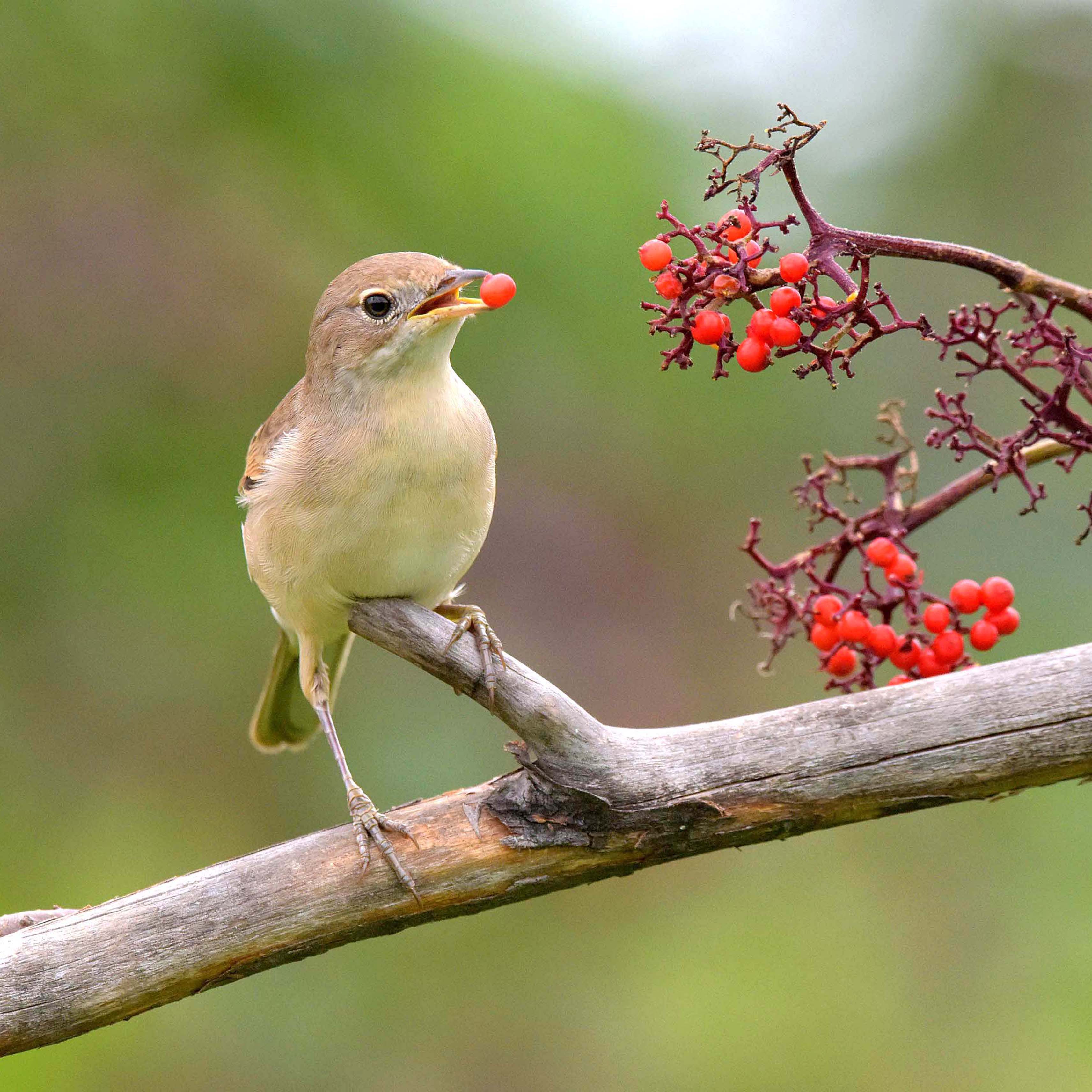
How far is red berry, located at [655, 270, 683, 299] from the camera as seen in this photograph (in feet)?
6.38

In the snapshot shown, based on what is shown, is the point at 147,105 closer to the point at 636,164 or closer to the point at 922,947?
the point at 636,164

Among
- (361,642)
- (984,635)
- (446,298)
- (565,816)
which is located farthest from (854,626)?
(361,642)

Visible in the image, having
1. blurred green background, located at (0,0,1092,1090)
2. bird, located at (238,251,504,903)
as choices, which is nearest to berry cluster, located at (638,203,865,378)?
bird, located at (238,251,504,903)

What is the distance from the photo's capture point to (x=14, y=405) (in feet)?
14.7

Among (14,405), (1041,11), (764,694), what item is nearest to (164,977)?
(14,405)

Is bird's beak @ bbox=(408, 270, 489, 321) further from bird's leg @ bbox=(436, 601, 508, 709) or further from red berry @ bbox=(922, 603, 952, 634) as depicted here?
red berry @ bbox=(922, 603, 952, 634)

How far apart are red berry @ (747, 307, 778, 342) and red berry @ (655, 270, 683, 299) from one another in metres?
0.12

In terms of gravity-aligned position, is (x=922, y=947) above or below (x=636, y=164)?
below

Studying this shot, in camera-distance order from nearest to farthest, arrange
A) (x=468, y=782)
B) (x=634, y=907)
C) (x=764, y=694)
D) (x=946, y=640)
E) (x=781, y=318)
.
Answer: (x=781, y=318) → (x=946, y=640) → (x=468, y=782) → (x=634, y=907) → (x=764, y=694)

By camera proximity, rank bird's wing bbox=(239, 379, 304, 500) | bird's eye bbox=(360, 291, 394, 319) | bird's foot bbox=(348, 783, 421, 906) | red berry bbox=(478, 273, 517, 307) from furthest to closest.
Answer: bird's wing bbox=(239, 379, 304, 500)
bird's eye bbox=(360, 291, 394, 319)
red berry bbox=(478, 273, 517, 307)
bird's foot bbox=(348, 783, 421, 906)

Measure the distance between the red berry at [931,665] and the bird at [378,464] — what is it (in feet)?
3.15

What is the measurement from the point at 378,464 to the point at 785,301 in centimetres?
143

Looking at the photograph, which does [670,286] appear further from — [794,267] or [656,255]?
[794,267]

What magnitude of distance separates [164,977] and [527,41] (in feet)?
12.9
